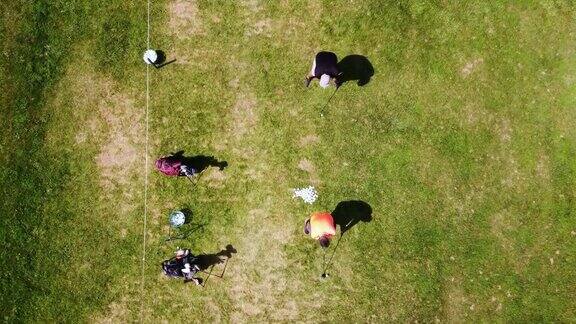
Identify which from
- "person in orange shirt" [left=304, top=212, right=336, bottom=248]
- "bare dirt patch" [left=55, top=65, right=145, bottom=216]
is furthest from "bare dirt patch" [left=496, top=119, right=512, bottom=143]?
"bare dirt patch" [left=55, top=65, right=145, bottom=216]

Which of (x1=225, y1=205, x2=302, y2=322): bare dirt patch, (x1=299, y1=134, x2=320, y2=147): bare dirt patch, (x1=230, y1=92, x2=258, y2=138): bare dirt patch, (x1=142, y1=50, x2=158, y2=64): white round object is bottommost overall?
(x1=225, y1=205, x2=302, y2=322): bare dirt patch

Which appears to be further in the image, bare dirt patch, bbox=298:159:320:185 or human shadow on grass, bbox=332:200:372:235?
bare dirt patch, bbox=298:159:320:185

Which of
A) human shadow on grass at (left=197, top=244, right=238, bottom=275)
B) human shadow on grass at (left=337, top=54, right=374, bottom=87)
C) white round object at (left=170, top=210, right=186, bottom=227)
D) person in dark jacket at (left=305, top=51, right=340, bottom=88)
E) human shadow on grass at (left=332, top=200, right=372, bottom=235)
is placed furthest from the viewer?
human shadow on grass at (left=337, top=54, right=374, bottom=87)

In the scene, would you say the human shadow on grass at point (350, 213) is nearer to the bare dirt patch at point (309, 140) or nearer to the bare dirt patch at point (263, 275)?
the bare dirt patch at point (263, 275)

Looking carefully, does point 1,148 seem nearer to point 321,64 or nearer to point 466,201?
point 321,64

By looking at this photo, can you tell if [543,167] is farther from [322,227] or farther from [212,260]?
[212,260]

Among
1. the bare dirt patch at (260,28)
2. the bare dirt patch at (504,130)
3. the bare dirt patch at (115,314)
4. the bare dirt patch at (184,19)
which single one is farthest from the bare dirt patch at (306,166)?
the bare dirt patch at (115,314)

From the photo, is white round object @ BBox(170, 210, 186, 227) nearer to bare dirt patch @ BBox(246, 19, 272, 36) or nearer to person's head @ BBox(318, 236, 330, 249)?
person's head @ BBox(318, 236, 330, 249)
